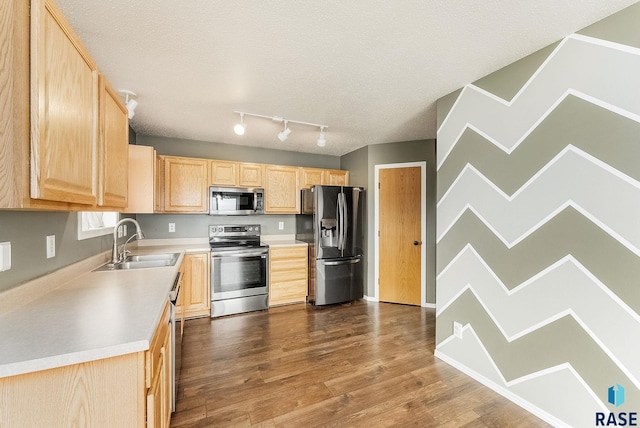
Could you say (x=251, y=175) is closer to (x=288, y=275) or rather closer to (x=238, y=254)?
(x=238, y=254)

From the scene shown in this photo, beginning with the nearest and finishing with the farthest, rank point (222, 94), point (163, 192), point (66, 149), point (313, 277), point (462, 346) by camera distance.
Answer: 1. point (66, 149)
2. point (462, 346)
3. point (222, 94)
4. point (163, 192)
5. point (313, 277)

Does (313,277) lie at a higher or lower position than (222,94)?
lower

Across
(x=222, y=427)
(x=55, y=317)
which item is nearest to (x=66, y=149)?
(x=55, y=317)

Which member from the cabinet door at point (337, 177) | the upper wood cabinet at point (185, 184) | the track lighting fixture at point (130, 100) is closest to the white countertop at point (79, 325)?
the track lighting fixture at point (130, 100)

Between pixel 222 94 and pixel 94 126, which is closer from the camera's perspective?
pixel 94 126

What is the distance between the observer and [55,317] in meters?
1.07

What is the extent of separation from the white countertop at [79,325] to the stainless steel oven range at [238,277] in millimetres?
1726

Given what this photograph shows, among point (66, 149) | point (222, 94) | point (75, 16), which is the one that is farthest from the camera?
point (222, 94)

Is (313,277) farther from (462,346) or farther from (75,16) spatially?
(75,16)

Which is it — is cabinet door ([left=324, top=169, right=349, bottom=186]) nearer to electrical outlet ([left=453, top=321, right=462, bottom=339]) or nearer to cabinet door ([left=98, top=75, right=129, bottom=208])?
electrical outlet ([left=453, top=321, right=462, bottom=339])

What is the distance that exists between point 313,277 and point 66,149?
313cm

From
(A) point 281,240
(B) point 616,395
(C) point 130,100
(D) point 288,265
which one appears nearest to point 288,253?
(D) point 288,265

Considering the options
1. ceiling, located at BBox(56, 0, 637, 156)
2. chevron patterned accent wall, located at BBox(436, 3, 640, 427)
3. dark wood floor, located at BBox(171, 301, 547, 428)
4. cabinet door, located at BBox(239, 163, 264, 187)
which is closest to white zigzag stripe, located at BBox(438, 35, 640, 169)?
chevron patterned accent wall, located at BBox(436, 3, 640, 427)

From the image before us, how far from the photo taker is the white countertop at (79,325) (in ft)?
2.62
